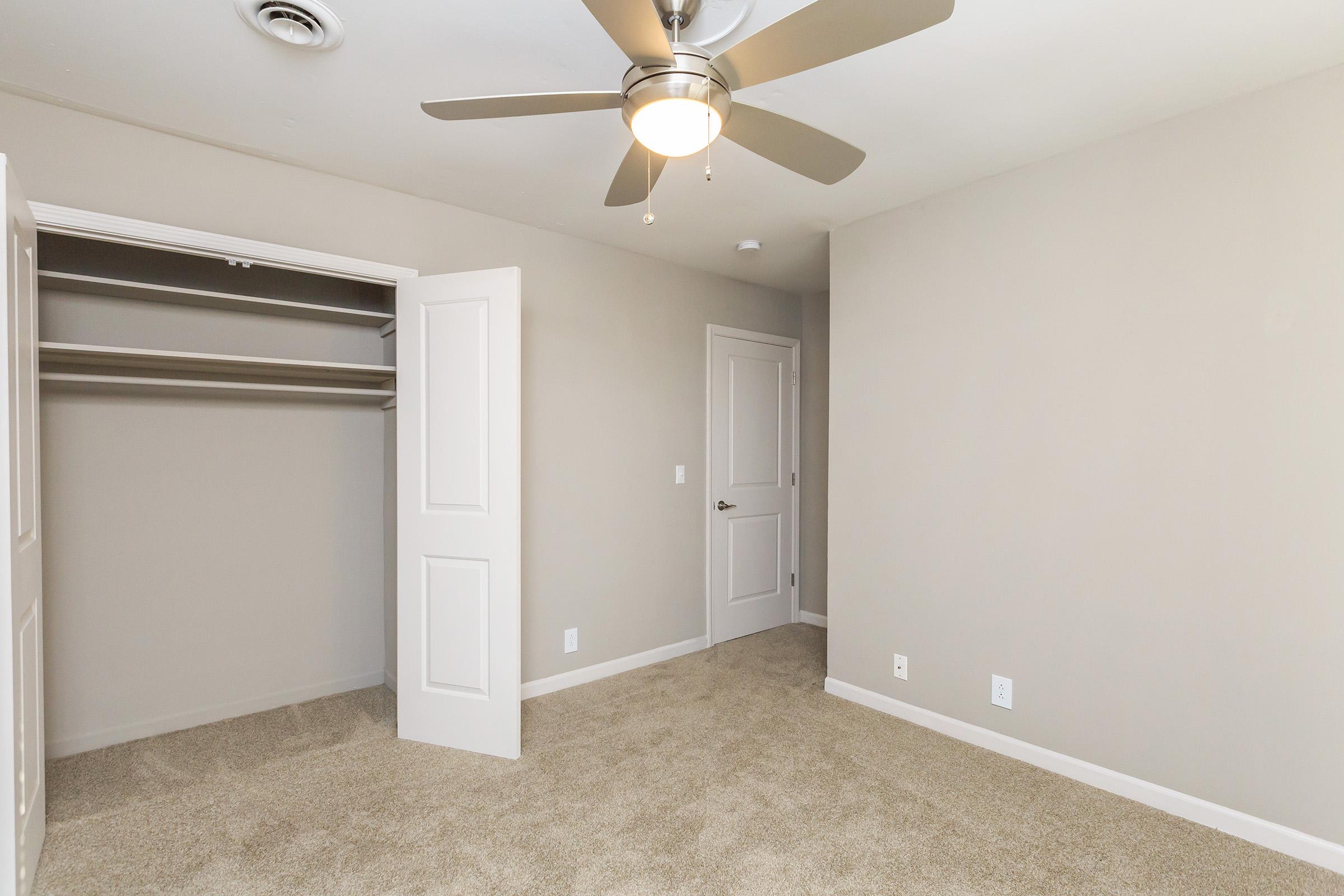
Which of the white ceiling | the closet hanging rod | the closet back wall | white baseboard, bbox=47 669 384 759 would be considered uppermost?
the white ceiling

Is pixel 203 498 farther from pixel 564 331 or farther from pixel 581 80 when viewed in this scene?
pixel 581 80

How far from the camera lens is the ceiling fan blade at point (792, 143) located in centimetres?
162

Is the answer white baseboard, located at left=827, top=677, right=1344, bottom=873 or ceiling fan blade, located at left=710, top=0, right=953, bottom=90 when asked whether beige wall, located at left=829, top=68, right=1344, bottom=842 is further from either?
ceiling fan blade, located at left=710, top=0, right=953, bottom=90

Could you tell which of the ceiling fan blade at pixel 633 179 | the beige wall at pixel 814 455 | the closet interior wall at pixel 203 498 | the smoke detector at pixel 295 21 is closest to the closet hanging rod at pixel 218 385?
the closet interior wall at pixel 203 498

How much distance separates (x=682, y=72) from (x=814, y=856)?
2.23 meters

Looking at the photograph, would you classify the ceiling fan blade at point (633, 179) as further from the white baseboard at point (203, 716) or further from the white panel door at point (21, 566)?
the white baseboard at point (203, 716)

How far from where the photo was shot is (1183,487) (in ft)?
7.59

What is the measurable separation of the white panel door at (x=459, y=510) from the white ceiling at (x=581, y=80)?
0.58 meters

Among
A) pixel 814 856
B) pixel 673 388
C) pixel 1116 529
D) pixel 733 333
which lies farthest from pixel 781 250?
pixel 814 856

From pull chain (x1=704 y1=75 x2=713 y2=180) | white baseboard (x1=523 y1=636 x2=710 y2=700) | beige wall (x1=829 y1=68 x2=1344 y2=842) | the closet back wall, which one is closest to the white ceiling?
beige wall (x1=829 y1=68 x2=1344 y2=842)

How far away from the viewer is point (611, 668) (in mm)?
3766

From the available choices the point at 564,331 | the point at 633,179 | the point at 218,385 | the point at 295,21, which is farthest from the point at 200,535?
the point at 633,179

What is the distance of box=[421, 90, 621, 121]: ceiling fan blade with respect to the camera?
1.55m

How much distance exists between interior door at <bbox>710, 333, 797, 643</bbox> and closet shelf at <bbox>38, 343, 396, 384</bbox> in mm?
2139
